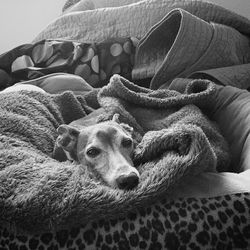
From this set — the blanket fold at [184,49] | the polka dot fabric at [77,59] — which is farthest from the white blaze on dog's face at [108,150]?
the polka dot fabric at [77,59]

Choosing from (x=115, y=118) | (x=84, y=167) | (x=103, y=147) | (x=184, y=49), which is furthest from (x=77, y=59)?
(x=84, y=167)

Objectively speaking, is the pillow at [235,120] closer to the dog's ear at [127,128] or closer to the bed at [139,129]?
the bed at [139,129]

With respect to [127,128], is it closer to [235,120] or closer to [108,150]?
[108,150]

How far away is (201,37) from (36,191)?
3.56 feet

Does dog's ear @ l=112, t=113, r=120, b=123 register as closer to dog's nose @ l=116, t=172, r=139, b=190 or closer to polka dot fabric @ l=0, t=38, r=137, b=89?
dog's nose @ l=116, t=172, r=139, b=190

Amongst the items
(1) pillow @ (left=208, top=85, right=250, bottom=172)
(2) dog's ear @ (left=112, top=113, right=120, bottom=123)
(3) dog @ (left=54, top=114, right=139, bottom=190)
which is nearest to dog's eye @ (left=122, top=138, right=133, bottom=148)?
(3) dog @ (left=54, top=114, right=139, bottom=190)

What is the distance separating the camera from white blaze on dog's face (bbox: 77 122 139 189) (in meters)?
0.76

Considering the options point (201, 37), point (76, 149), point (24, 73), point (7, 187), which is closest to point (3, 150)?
point (7, 187)

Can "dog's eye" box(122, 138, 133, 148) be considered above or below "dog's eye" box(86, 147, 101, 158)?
above

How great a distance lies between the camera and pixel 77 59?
157cm

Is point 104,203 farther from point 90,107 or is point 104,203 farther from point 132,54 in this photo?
point 132,54

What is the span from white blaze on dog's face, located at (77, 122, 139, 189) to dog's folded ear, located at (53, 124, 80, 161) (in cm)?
2

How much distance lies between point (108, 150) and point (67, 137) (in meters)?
0.14

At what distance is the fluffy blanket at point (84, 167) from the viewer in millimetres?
555
